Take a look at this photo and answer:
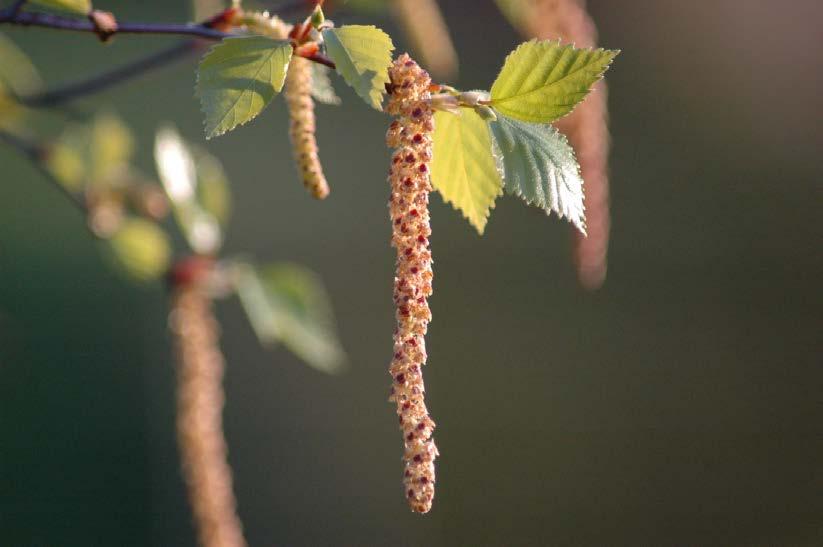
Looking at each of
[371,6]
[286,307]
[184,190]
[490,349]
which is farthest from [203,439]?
[490,349]

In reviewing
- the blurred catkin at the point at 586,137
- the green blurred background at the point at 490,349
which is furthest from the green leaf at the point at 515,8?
the green blurred background at the point at 490,349

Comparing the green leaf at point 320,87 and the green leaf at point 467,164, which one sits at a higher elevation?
the green leaf at point 320,87

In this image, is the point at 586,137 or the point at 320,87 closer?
the point at 320,87

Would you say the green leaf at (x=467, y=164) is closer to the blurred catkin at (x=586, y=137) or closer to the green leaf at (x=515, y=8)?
the blurred catkin at (x=586, y=137)

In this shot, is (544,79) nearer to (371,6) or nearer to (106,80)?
(371,6)

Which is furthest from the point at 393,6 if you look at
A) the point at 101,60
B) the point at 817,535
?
the point at 101,60

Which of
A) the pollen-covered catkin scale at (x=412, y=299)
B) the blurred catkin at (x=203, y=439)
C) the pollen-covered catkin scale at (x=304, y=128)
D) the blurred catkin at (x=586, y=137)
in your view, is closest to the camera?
the pollen-covered catkin scale at (x=412, y=299)
